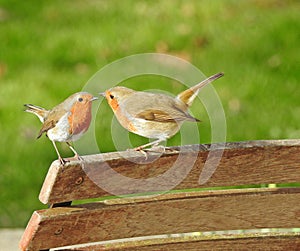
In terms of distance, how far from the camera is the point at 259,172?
89.5 inches

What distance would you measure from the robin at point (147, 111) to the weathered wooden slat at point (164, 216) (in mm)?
172

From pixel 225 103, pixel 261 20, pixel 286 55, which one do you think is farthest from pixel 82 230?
pixel 261 20

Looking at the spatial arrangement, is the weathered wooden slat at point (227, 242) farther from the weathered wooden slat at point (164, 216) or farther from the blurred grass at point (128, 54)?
the blurred grass at point (128, 54)

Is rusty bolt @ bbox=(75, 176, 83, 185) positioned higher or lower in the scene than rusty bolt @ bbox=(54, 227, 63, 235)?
higher

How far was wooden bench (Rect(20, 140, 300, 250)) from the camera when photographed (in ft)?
6.78

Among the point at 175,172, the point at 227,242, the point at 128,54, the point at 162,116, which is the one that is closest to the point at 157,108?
the point at 162,116

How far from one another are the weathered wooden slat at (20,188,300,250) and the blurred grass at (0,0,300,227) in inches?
110

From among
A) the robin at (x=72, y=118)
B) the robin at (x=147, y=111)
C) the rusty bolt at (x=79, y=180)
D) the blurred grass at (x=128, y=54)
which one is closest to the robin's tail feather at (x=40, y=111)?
the robin at (x=72, y=118)

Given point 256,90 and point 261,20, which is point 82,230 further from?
point 261,20

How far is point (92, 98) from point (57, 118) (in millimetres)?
131

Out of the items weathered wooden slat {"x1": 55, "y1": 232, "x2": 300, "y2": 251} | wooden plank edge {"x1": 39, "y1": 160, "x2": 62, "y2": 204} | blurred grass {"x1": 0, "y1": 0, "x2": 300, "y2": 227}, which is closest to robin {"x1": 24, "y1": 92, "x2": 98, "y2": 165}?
wooden plank edge {"x1": 39, "y1": 160, "x2": 62, "y2": 204}

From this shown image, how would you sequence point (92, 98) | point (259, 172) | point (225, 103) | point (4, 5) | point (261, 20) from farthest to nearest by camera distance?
point (4, 5) → point (261, 20) → point (225, 103) → point (259, 172) → point (92, 98)

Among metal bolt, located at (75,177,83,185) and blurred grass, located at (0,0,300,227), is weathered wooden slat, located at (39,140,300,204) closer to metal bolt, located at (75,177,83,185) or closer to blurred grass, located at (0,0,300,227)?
metal bolt, located at (75,177,83,185)

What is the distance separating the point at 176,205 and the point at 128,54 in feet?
16.8
